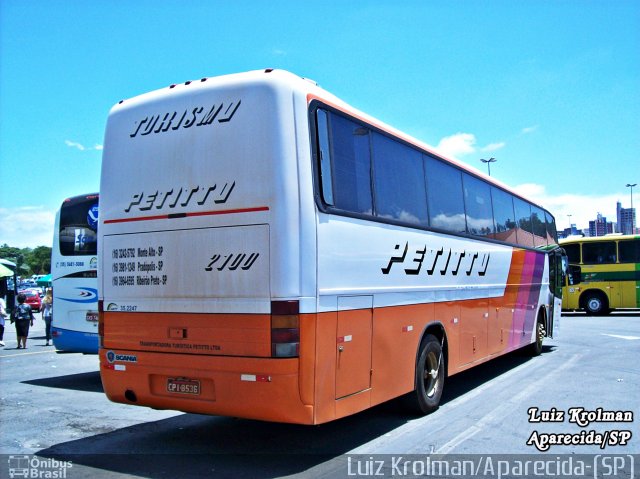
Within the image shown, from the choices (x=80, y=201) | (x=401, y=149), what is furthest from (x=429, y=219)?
(x=80, y=201)

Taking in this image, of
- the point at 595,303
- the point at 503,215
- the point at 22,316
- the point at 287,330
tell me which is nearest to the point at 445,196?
the point at 503,215

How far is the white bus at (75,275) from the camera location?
10.8 metres

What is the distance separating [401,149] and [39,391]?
296 inches

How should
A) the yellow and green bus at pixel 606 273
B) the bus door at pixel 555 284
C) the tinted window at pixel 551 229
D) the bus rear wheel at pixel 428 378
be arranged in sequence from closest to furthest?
1. the bus rear wheel at pixel 428 378
2. the bus door at pixel 555 284
3. the tinted window at pixel 551 229
4. the yellow and green bus at pixel 606 273

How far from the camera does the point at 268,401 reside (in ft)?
17.7

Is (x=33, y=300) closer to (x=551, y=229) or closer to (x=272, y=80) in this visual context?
(x=551, y=229)

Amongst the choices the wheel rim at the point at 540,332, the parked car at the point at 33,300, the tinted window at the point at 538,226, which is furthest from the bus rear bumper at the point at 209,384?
the parked car at the point at 33,300

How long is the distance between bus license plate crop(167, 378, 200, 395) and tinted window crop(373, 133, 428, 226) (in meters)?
2.76

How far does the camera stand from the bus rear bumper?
5363 mm

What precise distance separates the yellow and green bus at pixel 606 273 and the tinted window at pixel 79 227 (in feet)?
74.7

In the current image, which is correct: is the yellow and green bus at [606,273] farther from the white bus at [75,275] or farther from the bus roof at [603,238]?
the white bus at [75,275]

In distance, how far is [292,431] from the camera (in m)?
7.18

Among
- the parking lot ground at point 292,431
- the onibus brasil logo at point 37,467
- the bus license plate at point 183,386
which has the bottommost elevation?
the parking lot ground at point 292,431

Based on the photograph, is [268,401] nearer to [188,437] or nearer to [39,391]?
[188,437]
